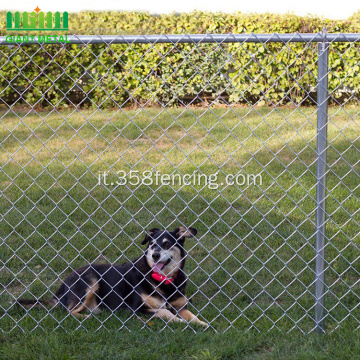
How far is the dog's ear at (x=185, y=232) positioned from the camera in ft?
10.8

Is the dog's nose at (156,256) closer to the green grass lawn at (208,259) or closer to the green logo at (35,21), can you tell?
the green grass lawn at (208,259)

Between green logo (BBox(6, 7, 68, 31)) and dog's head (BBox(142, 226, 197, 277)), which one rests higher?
green logo (BBox(6, 7, 68, 31))

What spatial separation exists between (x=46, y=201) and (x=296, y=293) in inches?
114

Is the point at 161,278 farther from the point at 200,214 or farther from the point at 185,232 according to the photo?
the point at 200,214

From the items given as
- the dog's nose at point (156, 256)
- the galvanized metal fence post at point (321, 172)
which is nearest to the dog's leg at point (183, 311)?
the dog's nose at point (156, 256)

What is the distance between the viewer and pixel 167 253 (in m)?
3.32

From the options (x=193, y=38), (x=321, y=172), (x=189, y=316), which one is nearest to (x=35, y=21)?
(x=193, y=38)

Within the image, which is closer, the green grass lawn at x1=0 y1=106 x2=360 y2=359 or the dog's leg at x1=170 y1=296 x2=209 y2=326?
the green grass lawn at x1=0 y1=106 x2=360 y2=359

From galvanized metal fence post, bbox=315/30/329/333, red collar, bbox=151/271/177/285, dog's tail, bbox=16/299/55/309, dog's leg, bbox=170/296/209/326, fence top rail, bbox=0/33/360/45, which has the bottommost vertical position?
dog's leg, bbox=170/296/209/326

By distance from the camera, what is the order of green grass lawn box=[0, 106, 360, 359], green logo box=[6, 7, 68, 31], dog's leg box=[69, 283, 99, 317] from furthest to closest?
green logo box=[6, 7, 68, 31], dog's leg box=[69, 283, 99, 317], green grass lawn box=[0, 106, 360, 359]

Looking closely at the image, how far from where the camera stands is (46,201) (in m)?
5.28

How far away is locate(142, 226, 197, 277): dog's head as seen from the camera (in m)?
3.31

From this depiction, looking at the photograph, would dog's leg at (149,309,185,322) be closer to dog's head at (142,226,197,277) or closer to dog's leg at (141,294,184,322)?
dog's leg at (141,294,184,322)

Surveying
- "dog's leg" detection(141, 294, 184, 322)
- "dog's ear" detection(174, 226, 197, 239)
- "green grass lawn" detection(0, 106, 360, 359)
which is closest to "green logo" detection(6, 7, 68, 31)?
"green grass lawn" detection(0, 106, 360, 359)
